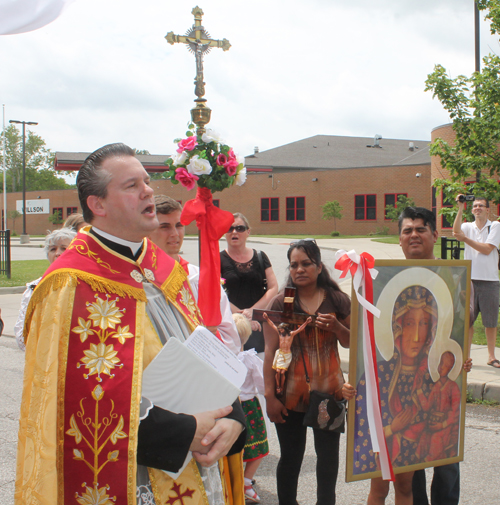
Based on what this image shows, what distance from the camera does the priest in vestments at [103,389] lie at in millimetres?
1771

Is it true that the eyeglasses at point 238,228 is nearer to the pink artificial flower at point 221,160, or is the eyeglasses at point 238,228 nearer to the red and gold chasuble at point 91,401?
the pink artificial flower at point 221,160

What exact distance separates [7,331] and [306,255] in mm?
8030

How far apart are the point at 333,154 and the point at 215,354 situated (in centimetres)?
4847

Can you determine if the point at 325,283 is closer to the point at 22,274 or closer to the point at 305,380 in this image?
the point at 305,380

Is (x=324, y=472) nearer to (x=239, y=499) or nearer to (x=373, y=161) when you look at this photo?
(x=239, y=499)

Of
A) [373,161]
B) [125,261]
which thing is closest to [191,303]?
[125,261]

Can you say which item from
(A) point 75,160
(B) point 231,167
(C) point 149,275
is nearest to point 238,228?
(B) point 231,167

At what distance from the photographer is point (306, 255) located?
337cm

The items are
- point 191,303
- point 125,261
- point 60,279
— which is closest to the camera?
point 60,279

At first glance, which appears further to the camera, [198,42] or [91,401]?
[198,42]

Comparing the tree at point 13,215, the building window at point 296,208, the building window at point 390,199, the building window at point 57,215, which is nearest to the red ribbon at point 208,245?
the building window at point 390,199

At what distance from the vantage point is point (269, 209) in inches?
1688

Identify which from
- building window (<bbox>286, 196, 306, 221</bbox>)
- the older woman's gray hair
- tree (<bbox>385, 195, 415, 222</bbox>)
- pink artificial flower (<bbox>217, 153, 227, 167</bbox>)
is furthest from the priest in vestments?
building window (<bbox>286, 196, 306, 221</bbox>)

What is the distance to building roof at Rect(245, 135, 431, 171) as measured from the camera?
154 feet
